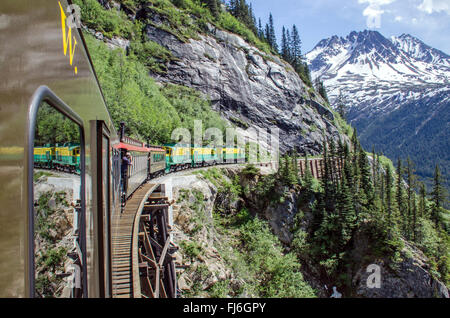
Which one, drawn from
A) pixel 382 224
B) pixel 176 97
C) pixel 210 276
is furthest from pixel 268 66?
pixel 210 276

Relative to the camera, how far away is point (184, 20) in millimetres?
50812

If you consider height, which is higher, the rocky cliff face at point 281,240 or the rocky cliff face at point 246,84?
the rocky cliff face at point 246,84

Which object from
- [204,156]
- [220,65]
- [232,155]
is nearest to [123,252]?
[204,156]

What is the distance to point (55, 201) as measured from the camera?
1.42m

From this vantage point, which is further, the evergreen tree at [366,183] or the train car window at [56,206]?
the evergreen tree at [366,183]

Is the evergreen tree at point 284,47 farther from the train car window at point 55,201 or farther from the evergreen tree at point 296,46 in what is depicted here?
the train car window at point 55,201

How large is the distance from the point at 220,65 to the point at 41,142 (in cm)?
5208

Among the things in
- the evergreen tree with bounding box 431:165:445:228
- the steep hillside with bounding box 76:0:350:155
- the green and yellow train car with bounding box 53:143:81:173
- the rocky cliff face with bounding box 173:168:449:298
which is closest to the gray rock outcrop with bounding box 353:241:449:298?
the rocky cliff face with bounding box 173:168:449:298

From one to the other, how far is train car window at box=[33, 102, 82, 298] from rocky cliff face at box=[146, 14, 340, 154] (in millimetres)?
42148

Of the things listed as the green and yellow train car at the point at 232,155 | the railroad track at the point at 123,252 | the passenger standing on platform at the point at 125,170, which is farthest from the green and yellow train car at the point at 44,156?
the green and yellow train car at the point at 232,155

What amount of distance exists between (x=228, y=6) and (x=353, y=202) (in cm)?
6760

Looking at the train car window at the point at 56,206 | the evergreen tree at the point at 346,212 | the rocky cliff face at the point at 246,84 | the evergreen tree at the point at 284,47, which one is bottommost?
the evergreen tree at the point at 346,212

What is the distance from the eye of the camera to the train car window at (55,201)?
3.67 feet

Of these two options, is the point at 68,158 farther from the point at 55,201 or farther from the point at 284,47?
the point at 284,47
